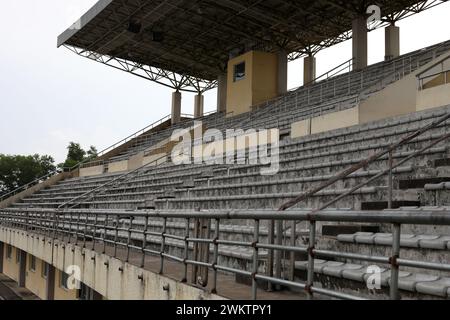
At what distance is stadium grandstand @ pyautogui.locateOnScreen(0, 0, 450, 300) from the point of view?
400cm

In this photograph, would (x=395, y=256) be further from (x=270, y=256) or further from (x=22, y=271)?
(x=22, y=271)

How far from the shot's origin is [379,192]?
19.6ft

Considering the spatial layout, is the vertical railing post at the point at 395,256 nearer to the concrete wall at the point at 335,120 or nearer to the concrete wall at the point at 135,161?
the concrete wall at the point at 335,120

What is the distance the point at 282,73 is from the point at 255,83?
200 centimetres

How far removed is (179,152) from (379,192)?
14720mm

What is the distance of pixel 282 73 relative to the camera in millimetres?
27016

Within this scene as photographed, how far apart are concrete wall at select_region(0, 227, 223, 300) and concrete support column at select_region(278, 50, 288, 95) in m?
17.5

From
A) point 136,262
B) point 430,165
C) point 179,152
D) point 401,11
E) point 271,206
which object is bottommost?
point 136,262

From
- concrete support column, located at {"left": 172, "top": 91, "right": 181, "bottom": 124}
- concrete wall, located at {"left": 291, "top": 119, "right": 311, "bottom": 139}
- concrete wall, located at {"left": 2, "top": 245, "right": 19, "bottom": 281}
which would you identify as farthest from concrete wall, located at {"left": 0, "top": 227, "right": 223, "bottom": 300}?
concrete support column, located at {"left": 172, "top": 91, "right": 181, "bottom": 124}

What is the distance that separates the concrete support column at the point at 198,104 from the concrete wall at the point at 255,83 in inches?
372

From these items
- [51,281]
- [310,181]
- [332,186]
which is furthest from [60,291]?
[332,186]

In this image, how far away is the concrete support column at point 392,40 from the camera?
23391mm

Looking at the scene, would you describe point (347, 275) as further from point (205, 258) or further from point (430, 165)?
point (430, 165)
